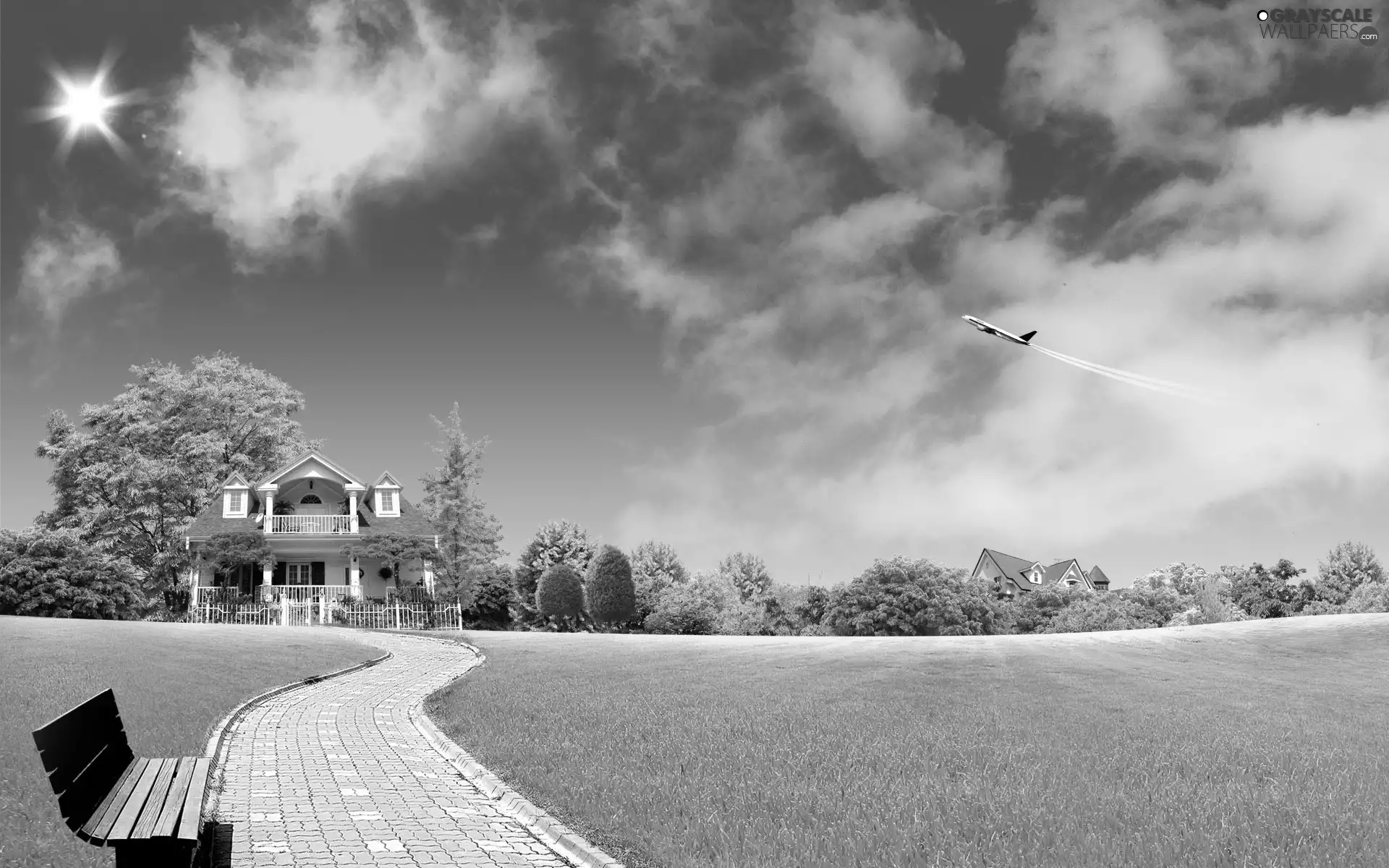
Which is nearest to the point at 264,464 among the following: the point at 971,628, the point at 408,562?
the point at 408,562

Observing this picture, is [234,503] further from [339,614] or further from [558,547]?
[558,547]

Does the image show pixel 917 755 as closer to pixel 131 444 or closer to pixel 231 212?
pixel 231 212

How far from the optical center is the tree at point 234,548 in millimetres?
41438

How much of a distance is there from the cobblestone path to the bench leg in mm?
1364

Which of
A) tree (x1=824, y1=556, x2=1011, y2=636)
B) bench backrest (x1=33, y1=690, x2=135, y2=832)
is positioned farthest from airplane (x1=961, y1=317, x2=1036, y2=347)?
tree (x1=824, y1=556, x2=1011, y2=636)

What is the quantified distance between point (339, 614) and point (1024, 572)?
6235 cm

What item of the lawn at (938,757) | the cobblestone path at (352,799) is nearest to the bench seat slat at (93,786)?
the cobblestone path at (352,799)

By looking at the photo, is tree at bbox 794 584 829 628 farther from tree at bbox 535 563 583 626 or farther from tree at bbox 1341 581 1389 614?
tree at bbox 1341 581 1389 614

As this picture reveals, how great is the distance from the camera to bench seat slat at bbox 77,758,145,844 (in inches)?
224

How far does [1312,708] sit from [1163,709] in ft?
12.3

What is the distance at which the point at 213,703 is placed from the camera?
14.5 metres

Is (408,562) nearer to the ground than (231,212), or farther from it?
nearer to the ground

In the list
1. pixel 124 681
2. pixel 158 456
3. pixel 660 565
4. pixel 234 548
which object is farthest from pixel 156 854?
pixel 660 565

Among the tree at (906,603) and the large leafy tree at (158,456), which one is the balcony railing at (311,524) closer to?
the large leafy tree at (158,456)
